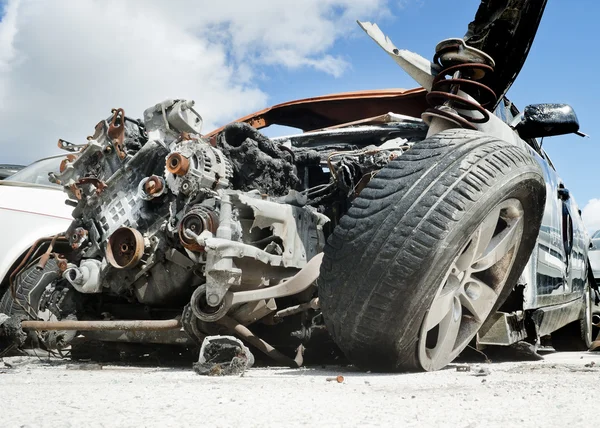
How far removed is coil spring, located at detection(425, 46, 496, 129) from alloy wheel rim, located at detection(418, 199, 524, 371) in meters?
0.53

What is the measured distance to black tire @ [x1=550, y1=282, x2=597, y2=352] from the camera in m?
6.30

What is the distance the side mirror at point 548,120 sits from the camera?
4586mm

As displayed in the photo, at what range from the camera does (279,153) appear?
407cm

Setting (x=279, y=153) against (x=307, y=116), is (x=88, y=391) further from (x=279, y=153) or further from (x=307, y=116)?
(x=307, y=116)

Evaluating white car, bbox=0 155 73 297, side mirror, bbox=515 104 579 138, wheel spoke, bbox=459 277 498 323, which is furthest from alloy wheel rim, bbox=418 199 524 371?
white car, bbox=0 155 73 297

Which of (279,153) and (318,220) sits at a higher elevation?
(279,153)

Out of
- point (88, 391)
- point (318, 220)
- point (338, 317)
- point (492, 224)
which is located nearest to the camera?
point (88, 391)

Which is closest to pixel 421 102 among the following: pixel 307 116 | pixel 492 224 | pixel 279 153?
pixel 307 116

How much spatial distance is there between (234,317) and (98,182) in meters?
1.56

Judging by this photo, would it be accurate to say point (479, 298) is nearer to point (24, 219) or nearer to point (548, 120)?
point (548, 120)

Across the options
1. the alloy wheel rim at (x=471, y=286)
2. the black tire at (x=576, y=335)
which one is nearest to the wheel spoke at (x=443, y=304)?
the alloy wheel rim at (x=471, y=286)

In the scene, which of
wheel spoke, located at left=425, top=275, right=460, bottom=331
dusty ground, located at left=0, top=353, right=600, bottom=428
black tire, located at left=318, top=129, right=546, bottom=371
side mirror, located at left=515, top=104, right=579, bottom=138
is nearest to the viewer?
dusty ground, located at left=0, top=353, right=600, bottom=428

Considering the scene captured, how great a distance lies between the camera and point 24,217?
5.73 meters

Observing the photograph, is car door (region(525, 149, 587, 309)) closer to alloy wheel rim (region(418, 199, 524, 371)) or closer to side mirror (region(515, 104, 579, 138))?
side mirror (region(515, 104, 579, 138))
